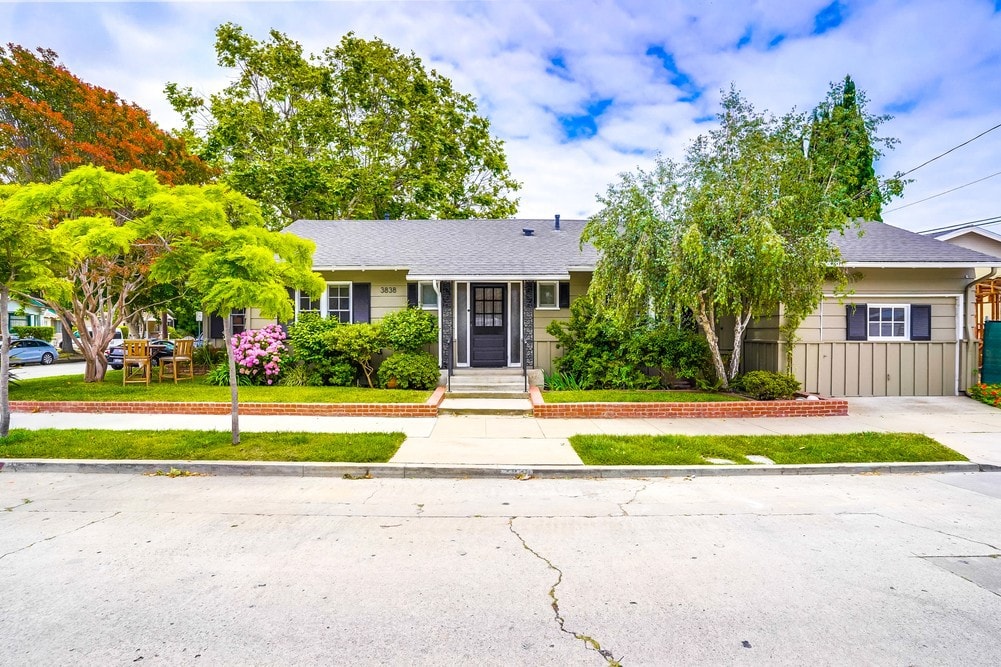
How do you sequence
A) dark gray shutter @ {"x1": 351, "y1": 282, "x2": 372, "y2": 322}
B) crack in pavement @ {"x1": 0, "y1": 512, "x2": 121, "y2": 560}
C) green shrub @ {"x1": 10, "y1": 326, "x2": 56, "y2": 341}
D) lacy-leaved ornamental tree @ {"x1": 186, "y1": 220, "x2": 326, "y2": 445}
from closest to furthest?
crack in pavement @ {"x1": 0, "y1": 512, "x2": 121, "y2": 560}
lacy-leaved ornamental tree @ {"x1": 186, "y1": 220, "x2": 326, "y2": 445}
dark gray shutter @ {"x1": 351, "y1": 282, "x2": 372, "y2": 322}
green shrub @ {"x1": 10, "y1": 326, "x2": 56, "y2": 341}

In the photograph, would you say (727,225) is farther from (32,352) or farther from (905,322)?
(32,352)

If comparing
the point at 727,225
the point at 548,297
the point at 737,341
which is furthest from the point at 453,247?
the point at 737,341

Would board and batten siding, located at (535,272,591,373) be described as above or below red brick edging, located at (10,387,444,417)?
above

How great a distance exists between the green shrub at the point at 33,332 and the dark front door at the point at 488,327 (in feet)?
96.9

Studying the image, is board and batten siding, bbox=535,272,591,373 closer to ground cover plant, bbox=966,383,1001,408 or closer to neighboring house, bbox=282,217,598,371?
neighboring house, bbox=282,217,598,371

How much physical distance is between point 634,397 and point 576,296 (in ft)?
12.2

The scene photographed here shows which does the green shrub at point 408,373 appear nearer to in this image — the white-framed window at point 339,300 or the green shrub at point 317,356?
the green shrub at point 317,356

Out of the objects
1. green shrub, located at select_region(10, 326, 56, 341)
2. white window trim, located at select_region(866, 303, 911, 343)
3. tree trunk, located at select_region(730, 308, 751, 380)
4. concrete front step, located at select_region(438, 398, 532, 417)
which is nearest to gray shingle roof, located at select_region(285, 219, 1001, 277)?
white window trim, located at select_region(866, 303, 911, 343)

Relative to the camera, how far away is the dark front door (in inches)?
520

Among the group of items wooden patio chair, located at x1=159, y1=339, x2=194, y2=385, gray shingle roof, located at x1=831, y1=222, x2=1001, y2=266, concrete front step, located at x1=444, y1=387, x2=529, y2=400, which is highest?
gray shingle roof, located at x1=831, y1=222, x2=1001, y2=266

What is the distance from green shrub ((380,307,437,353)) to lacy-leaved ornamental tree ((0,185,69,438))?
6063 mm

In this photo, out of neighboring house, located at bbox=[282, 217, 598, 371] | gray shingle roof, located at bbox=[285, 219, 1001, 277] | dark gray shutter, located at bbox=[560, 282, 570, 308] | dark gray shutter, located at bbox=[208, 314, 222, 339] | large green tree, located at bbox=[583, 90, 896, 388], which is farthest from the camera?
dark gray shutter, located at bbox=[208, 314, 222, 339]

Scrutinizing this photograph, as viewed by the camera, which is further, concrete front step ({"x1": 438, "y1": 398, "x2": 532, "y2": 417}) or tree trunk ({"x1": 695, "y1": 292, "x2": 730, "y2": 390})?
tree trunk ({"x1": 695, "y1": 292, "x2": 730, "y2": 390})

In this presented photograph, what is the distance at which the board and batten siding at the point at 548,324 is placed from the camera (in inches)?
508
